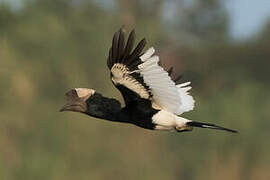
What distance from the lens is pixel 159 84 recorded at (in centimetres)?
859

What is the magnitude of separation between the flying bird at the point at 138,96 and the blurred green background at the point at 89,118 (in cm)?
897

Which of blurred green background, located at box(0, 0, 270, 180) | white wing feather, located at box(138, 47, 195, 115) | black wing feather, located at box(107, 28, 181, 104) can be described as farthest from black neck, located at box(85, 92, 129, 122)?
blurred green background, located at box(0, 0, 270, 180)

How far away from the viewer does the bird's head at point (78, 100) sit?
9016 millimetres

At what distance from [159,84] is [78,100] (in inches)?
30.6

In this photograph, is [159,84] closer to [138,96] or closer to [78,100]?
[138,96]

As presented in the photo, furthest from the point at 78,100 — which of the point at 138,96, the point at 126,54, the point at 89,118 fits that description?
Result: the point at 89,118

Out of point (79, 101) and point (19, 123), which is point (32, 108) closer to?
point (19, 123)

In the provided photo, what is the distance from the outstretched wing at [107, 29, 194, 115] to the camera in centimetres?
833

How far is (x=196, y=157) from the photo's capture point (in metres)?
20.8

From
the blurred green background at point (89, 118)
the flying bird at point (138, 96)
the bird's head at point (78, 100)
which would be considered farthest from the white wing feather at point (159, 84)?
the blurred green background at point (89, 118)

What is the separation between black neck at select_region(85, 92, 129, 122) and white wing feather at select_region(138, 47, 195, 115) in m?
0.28

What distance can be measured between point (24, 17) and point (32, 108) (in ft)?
15.3

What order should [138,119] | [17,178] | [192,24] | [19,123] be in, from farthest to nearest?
[192,24]
[19,123]
[17,178]
[138,119]

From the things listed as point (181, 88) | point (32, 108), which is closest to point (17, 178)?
point (32, 108)
